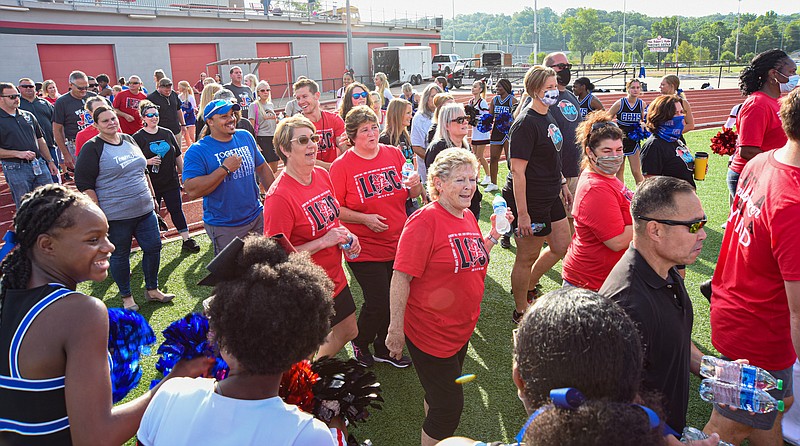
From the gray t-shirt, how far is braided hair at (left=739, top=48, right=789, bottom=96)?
5.98 meters

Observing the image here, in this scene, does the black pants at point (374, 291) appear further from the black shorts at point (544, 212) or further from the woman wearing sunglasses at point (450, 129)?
the black shorts at point (544, 212)

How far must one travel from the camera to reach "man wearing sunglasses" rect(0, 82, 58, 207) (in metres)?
6.87

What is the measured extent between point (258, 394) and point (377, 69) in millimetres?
41437

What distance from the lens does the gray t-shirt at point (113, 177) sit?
4.85 m

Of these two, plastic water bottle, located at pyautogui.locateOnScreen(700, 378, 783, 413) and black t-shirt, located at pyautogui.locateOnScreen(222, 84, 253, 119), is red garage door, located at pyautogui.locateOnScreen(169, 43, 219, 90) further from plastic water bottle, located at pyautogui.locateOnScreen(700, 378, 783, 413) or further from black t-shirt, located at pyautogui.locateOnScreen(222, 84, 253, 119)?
plastic water bottle, located at pyautogui.locateOnScreen(700, 378, 783, 413)

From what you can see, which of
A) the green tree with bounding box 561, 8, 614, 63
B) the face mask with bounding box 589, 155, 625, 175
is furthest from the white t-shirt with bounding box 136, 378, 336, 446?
the green tree with bounding box 561, 8, 614, 63

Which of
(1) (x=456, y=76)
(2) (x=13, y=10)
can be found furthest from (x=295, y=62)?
(2) (x=13, y=10)

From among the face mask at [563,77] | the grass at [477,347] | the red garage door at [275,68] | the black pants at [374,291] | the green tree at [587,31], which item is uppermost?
the green tree at [587,31]

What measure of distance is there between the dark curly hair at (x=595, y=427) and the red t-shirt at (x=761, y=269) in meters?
1.66

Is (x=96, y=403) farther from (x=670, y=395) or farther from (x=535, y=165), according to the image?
(x=535, y=165)

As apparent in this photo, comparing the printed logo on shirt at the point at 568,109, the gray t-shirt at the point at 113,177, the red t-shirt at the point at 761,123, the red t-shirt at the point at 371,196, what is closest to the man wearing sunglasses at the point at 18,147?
the gray t-shirt at the point at 113,177

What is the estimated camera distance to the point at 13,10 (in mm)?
24000

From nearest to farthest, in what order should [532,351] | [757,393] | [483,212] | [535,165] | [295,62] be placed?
[532,351] → [757,393] → [535,165] → [483,212] → [295,62]

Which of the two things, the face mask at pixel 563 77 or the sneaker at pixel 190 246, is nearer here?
the face mask at pixel 563 77
